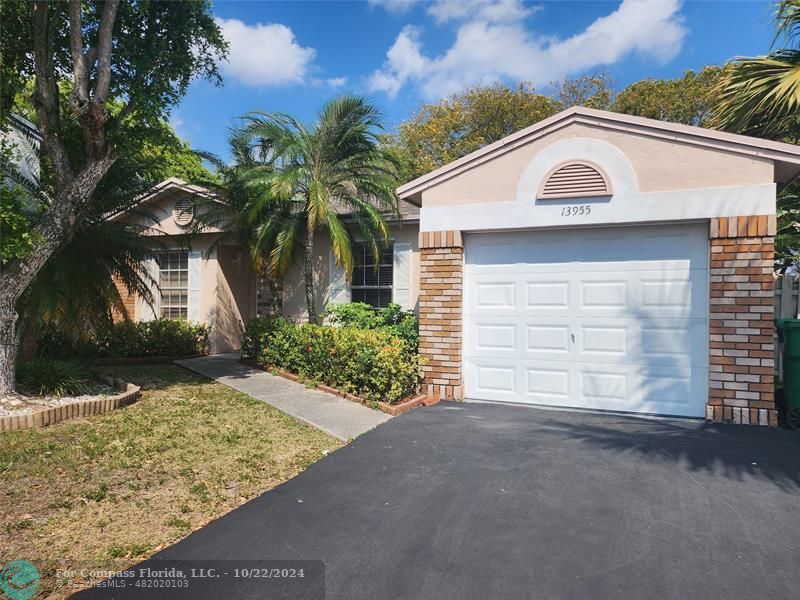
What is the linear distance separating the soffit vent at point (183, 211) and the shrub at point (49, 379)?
19.2ft

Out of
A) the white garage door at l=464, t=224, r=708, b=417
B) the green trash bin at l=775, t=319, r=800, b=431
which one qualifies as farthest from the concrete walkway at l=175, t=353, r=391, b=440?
the green trash bin at l=775, t=319, r=800, b=431

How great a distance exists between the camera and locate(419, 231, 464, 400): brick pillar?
7.76m

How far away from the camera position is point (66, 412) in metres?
6.37

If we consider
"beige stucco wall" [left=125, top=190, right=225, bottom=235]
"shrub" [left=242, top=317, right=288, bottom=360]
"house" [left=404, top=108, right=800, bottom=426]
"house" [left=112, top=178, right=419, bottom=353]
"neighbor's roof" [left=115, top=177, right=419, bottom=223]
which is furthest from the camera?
"beige stucco wall" [left=125, top=190, right=225, bottom=235]

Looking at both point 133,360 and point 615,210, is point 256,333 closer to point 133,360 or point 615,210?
point 133,360

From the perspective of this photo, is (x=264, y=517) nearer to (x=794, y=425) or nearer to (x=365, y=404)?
(x=365, y=404)

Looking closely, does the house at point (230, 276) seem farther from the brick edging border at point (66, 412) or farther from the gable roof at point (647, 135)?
the brick edging border at point (66, 412)

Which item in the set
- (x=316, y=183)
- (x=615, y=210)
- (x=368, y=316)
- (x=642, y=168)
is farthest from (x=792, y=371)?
(x=316, y=183)

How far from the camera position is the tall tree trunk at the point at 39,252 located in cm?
648

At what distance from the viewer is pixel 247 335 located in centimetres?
1095

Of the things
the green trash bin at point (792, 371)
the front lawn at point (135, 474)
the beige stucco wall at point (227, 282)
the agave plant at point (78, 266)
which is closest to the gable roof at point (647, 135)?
the green trash bin at point (792, 371)

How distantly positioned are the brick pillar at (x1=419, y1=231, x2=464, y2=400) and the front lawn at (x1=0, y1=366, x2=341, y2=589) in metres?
2.36

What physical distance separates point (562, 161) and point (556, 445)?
3827 mm

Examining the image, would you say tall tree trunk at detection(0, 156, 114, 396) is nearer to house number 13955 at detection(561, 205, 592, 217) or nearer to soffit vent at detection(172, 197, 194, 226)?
soffit vent at detection(172, 197, 194, 226)
